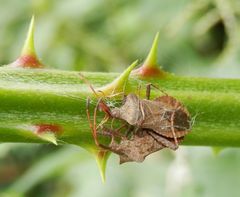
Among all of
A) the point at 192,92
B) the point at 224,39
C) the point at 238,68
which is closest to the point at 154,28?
the point at 224,39

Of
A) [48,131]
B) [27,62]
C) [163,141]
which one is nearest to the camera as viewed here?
[48,131]

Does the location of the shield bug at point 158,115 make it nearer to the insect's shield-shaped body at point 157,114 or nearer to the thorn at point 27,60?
the insect's shield-shaped body at point 157,114

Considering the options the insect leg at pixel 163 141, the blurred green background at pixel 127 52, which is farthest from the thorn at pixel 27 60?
the blurred green background at pixel 127 52

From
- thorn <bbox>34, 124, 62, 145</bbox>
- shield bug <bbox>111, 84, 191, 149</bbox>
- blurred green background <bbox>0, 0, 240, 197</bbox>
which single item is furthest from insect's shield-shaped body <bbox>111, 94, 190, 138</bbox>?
blurred green background <bbox>0, 0, 240, 197</bbox>

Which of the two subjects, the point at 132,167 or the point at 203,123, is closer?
the point at 203,123

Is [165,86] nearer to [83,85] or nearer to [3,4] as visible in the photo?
[83,85]

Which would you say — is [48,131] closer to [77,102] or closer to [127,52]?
[77,102]

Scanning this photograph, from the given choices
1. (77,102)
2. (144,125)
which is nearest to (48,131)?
(77,102)
